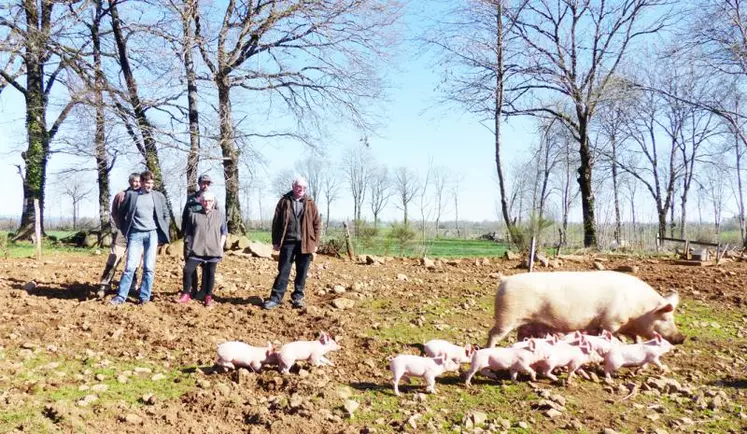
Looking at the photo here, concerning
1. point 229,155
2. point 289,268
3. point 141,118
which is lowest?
point 289,268

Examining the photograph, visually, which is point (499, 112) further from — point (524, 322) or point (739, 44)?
point (524, 322)

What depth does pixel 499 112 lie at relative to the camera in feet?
60.0

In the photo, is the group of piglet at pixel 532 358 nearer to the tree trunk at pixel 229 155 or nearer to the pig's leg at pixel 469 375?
the pig's leg at pixel 469 375

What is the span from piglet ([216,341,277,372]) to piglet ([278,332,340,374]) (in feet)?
0.57

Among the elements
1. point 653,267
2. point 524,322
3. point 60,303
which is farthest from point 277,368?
point 653,267

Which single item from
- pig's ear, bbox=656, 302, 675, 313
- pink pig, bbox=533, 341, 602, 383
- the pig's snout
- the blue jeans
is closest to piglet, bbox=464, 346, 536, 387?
pink pig, bbox=533, 341, 602, 383

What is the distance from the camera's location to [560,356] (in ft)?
16.9

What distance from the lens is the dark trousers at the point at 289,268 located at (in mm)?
7906

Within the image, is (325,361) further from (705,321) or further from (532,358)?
(705,321)

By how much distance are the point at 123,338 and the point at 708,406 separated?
5.84 metres

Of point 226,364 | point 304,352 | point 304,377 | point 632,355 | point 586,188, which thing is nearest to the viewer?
point 304,377

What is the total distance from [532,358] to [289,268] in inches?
157

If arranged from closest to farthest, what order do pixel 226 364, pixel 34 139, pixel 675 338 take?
1. pixel 226 364
2. pixel 675 338
3. pixel 34 139

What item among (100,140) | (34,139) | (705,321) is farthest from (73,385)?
(34,139)
